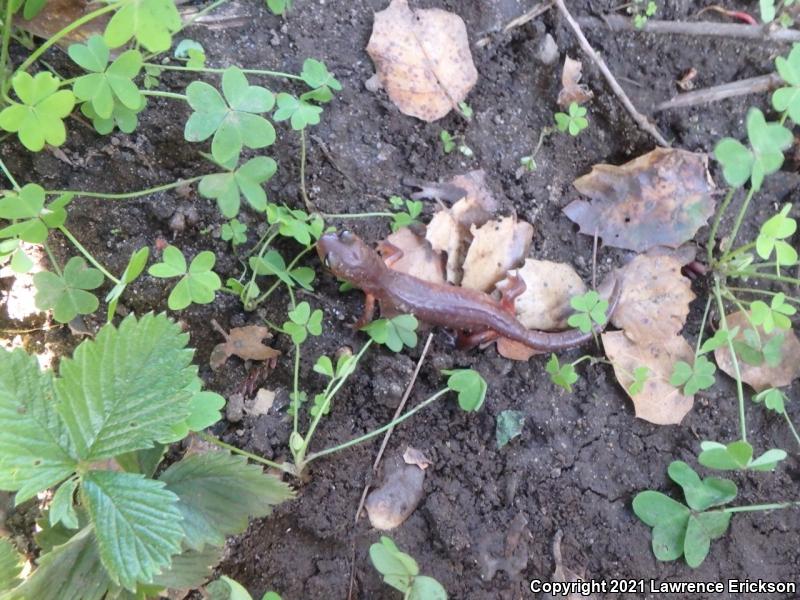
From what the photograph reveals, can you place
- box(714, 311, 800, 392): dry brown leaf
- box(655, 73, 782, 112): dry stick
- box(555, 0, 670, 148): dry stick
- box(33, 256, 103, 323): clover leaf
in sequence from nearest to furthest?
box(33, 256, 103, 323): clover leaf → box(714, 311, 800, 392): dry brown leaf → box(555, 0, 670, 148): dry stick → box(655, 73, 782, 112): dry stick

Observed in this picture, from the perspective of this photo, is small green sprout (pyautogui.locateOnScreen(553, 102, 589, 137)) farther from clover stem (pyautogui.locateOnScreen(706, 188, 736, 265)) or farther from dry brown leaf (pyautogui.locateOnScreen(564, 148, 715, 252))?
clover stem (pyautogui.locateOnScreen(706, 188, 736, 265))

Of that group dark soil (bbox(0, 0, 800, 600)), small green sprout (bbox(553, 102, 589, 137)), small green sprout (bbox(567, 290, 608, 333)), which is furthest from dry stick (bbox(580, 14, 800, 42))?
small green sprout (bbox(567, 290, 608, 333))

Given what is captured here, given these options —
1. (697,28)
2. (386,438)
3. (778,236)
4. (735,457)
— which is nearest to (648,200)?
(778,236)

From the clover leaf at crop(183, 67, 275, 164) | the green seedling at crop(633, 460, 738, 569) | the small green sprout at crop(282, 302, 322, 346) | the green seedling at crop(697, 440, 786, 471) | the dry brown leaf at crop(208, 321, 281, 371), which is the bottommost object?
the green seedling at crop(633, 460, 738, 569)

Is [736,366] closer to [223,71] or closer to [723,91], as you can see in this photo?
[723,91]

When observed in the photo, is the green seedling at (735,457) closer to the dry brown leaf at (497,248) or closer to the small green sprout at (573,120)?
the dry brown leaf at (497,248)

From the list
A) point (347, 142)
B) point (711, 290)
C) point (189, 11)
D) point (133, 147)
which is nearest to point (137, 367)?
point (133, 147)

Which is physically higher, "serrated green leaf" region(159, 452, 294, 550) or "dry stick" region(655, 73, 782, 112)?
"dry stick" region(655, 73, 782, 112)

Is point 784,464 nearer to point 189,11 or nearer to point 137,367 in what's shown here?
point 137,367
